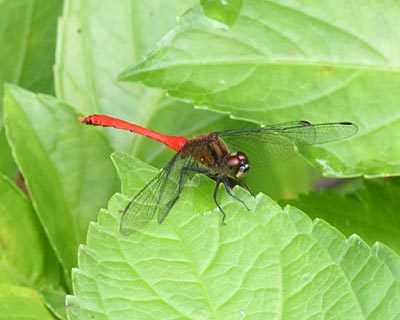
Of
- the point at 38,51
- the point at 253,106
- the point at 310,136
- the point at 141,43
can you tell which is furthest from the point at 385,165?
the point at 38,51

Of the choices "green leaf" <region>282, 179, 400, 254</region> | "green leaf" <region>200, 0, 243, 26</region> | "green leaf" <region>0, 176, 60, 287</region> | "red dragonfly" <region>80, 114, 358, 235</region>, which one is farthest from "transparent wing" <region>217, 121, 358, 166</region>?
"green leaf" <region>0, 176, 60, 287</region>

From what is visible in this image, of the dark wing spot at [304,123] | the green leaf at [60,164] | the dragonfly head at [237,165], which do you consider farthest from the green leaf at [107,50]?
the dark wing spot at [304,123]

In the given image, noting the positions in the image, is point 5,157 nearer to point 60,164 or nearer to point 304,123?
point 60,164

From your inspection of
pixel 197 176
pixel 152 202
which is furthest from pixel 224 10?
pixel 152 202

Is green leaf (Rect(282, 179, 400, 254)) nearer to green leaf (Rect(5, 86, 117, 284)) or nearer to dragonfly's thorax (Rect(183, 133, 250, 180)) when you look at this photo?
dragonfly's thorax (Rect(183, 133, 250, 180))

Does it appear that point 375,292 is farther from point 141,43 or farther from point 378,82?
point 141,43

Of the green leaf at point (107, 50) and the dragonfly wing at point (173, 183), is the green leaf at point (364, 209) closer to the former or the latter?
the dragonfly wing at point (173, 183)
